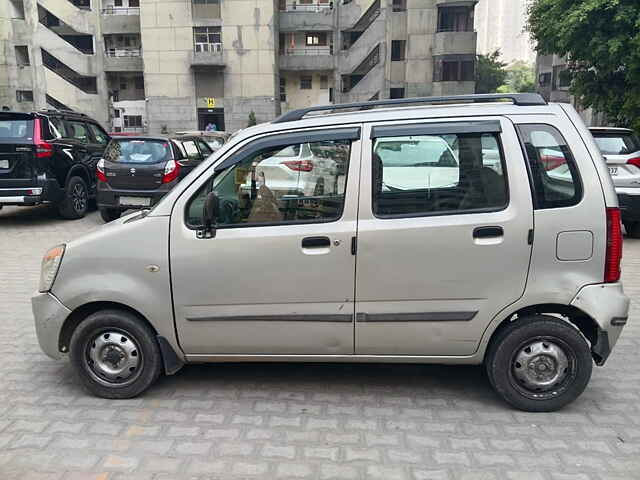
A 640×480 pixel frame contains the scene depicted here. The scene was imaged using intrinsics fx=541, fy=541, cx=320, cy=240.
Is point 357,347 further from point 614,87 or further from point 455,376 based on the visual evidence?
point 614,87

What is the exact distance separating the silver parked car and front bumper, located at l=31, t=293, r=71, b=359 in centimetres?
773

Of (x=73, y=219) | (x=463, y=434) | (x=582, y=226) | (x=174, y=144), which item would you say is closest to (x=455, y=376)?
(x=463, y=434)

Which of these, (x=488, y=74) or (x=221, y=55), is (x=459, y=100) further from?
(x=488, y=74)

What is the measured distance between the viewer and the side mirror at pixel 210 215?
3340 millimetres

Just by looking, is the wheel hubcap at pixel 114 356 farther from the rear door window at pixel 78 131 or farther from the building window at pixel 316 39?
the building window at pixel 316 39

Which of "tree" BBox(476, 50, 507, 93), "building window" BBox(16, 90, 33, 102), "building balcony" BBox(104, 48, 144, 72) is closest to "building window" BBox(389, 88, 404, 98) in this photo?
"tree" BBox(476, 50, 507, 93)

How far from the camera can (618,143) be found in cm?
841

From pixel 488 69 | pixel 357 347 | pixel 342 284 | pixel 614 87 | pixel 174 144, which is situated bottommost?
pixel 357 347

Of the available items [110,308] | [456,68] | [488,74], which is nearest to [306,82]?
[456,68]

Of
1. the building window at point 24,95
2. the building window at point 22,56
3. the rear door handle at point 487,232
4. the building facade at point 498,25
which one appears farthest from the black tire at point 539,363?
the building facade at point 498,25

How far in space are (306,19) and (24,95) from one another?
881 inches

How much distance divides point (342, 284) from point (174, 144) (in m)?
7.43

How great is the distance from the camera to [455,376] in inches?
157

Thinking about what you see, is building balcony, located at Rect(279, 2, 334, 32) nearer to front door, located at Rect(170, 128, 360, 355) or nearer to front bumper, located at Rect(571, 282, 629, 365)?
front door, located at Rect(170, 128, 360, 355)
